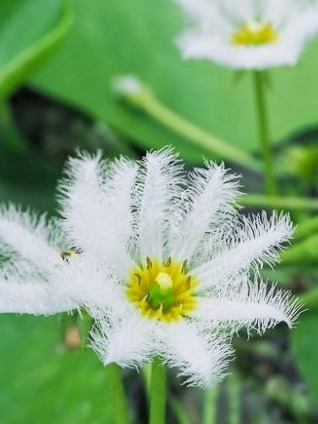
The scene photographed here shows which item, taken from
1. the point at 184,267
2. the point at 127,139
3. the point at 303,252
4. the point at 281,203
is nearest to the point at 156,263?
the point at 184,267

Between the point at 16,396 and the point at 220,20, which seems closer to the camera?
the point at 16,396

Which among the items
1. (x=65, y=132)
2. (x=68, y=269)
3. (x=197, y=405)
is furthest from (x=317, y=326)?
(x=65, y=132)

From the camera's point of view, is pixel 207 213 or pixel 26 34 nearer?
pixel 207 213

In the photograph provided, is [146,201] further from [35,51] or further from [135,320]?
[35,51]

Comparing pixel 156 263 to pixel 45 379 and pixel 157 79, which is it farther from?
pixel 157 79

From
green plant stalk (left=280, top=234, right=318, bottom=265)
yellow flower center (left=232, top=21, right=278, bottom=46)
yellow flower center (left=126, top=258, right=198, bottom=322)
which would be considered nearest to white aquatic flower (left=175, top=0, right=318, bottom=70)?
yellow flower center (left=232, top=21, right=278, bottom=46)

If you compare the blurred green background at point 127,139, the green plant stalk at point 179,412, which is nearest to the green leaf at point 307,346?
the blurred green background at point 127,139
